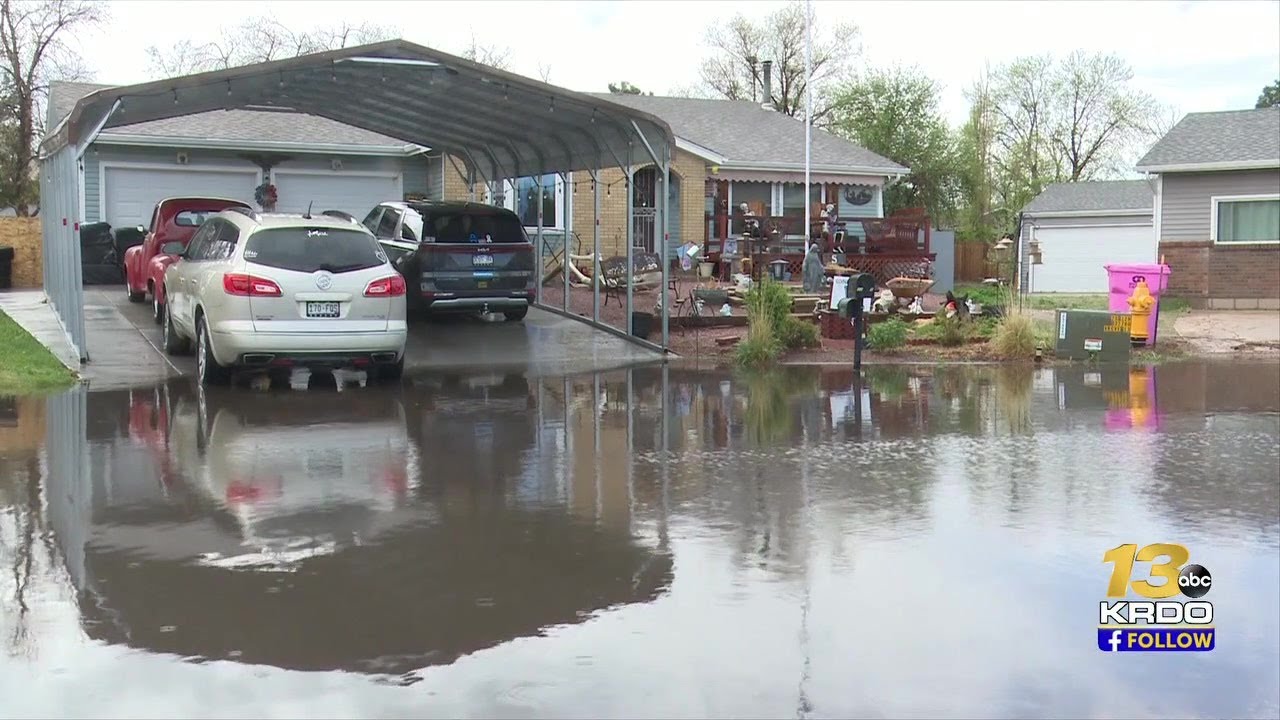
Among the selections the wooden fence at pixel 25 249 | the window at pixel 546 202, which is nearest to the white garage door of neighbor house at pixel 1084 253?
the window at pixel 546 202

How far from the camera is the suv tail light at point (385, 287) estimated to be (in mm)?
13078

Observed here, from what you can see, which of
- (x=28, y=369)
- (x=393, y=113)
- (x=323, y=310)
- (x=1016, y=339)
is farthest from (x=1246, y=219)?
(x=28, y=369)

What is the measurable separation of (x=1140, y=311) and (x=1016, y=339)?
7.75 ft

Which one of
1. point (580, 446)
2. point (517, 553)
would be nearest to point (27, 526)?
point (517, 553)

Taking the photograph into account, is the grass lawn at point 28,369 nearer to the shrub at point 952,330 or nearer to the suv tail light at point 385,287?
the suv tail light at point 385,287

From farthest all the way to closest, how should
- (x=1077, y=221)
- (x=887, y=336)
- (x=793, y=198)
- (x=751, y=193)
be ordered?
1. (x=1077, y=221)
2. (x=793, y=198)
3. (x=751, y=193)
4. (x=887, y=336)

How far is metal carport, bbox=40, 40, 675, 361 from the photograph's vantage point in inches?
579

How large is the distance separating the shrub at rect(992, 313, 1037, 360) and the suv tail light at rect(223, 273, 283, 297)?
9836 mm

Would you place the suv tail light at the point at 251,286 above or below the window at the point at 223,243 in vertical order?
below

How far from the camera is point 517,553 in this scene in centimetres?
694

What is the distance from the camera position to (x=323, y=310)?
12891 mm

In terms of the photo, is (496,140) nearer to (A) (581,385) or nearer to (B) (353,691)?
(A) (581,385)

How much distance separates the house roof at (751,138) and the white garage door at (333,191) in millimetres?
6722

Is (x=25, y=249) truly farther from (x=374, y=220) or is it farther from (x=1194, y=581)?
(x=1194, y=581)
